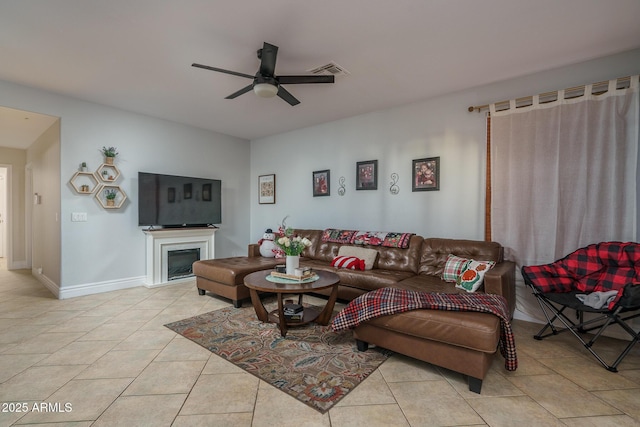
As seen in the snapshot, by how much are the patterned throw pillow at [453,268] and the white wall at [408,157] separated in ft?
2.11

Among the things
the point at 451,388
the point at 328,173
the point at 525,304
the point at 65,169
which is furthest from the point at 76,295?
the point at 525,304

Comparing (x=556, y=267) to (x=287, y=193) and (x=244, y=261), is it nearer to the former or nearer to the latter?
(x=244, y=261)

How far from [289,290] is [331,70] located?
2270 mm

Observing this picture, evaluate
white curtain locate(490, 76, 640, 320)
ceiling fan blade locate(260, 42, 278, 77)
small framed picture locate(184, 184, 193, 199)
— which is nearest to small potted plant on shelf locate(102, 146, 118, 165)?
small framed picture locate(184, 184, 193, 199)

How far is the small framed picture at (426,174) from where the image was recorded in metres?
3.76

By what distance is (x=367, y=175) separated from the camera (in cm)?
441

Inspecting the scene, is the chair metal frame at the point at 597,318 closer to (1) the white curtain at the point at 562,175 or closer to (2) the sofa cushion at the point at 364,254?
(1) the white curtain at the point at 562,175

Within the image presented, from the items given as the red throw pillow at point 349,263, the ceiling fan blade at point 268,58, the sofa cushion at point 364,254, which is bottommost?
the red throw pillow at point 349,263

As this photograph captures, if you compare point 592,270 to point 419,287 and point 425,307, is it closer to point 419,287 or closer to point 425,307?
point 419,287

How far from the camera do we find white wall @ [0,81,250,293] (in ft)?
12.4

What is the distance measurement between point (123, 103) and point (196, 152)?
4.43 feet

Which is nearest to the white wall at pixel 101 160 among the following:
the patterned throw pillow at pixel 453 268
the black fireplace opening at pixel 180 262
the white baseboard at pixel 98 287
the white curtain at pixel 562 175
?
the white baseboard at pixel 98 287

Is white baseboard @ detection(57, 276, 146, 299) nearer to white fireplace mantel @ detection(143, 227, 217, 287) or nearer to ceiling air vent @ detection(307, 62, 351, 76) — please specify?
white fireplace mantel @ detection(143, 227, 217, 287)

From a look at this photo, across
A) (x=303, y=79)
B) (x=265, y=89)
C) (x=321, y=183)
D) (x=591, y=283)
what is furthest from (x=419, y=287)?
(x=321, y=183)
